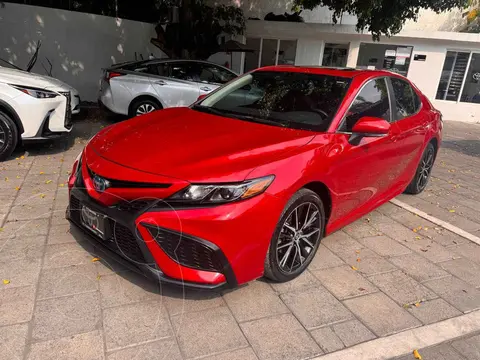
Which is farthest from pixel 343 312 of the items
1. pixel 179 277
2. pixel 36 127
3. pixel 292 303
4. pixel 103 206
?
pixel 36 127

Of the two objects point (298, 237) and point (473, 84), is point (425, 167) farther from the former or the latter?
point (473, 84)

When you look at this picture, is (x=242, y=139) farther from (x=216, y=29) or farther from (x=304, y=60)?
(x=304, y=60)

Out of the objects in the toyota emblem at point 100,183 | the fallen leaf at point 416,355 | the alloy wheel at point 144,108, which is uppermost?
the toyota emblem at point 100,183

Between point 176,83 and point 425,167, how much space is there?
16.9ft

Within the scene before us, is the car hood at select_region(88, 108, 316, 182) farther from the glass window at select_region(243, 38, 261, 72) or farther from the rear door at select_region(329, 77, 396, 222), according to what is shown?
the glass window at select_region(243, 38, 261, 72)

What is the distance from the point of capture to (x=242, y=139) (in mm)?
2938

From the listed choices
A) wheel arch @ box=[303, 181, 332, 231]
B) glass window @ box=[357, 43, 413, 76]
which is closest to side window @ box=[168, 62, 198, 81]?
wheel arch @ box=[303, 181, 332, 231]

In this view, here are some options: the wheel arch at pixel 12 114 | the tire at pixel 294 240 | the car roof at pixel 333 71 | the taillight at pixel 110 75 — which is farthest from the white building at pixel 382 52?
the tire at pixel 294 240

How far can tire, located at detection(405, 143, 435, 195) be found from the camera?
16.7 feet

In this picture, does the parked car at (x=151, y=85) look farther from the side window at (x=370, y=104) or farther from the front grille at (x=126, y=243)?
the front grille at (x=126, y=243)

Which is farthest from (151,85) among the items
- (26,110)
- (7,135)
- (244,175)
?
(244,175)

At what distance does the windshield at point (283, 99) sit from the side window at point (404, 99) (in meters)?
0.94

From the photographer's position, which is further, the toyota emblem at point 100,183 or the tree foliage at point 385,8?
the tree foliage at point 385,8

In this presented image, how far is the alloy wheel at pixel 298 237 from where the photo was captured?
114 inches
